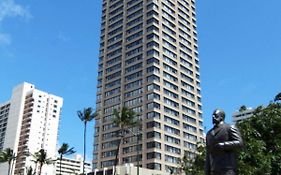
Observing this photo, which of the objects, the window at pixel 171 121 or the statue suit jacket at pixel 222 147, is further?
the window at pixel 171 121

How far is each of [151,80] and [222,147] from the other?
327 ft

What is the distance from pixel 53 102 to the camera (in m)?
176

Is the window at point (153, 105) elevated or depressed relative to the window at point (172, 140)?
elevated

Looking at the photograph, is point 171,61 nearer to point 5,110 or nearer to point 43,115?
point 43,115

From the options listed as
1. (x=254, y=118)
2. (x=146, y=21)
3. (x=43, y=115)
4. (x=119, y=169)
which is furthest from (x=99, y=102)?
(x=254, y=118)

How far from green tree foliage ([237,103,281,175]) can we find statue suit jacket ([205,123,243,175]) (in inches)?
742

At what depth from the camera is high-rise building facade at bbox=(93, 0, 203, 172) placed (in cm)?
10400

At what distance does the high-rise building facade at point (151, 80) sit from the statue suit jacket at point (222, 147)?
8901 cm

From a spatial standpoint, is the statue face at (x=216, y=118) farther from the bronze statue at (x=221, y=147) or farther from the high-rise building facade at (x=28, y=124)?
the high-rise building facade at (x=28, y=124)

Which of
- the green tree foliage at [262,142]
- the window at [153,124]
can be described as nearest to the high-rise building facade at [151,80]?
the window at [153,124]

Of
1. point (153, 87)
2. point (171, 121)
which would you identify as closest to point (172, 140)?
point (171, 121)

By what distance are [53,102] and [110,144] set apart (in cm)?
7403

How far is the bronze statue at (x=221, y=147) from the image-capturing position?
28.4ft

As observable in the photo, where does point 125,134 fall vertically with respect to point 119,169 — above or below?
above
